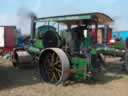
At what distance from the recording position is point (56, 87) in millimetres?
8102

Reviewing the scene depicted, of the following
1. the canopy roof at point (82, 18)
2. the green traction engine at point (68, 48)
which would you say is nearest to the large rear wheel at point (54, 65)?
the green traction engine at point (68, 48)

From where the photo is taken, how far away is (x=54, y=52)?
8625mm

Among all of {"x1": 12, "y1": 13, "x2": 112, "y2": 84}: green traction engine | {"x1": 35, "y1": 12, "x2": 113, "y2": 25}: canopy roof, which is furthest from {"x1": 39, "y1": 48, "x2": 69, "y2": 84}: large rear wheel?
{"x1": 35, "y1": 12, "x2": 113, "y2": 25}: canopy roof

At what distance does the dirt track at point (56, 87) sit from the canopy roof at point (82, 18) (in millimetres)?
1928

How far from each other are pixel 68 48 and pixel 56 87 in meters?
1.39

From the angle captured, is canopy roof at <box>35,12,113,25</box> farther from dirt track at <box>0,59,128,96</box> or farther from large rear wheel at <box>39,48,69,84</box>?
dirt track at <box>0,59,128,96</box>

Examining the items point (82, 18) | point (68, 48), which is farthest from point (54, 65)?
point (82, 18)

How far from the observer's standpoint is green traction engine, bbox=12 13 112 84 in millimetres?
8316

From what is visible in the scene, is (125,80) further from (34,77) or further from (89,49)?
(34,77)

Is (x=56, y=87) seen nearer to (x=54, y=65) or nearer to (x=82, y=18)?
(x=54, y=65)

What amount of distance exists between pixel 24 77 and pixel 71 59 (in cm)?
204

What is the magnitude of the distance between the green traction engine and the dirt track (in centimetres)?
35

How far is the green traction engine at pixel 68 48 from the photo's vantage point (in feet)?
27.3

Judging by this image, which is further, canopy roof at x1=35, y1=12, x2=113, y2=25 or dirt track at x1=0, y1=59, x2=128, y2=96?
canopy roof at x1=35, y1=12, x2=113, y2=25
